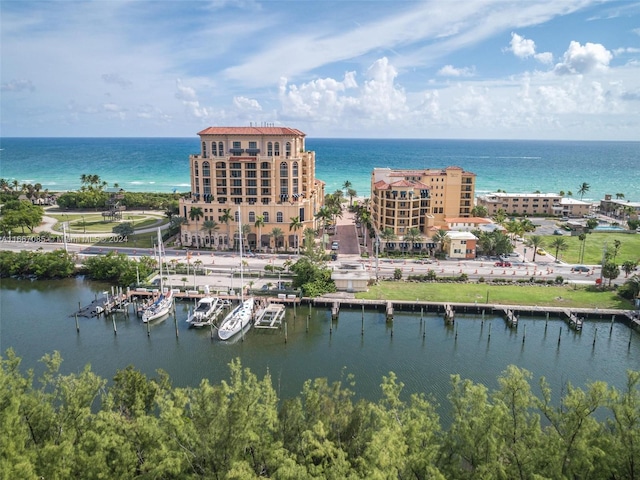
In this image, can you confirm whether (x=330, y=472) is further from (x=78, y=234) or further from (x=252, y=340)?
(x=78, y=234)

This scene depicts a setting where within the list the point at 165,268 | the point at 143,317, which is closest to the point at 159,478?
the point at 143,317

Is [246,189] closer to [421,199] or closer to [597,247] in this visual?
[421,199]

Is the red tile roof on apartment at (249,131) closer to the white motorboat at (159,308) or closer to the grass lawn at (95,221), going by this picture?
the grass lawn at (95,221)

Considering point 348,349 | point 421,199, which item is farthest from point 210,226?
point 348,349

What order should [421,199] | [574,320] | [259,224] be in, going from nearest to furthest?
1. [574,320]
2. [259,224]
3. [421,199]

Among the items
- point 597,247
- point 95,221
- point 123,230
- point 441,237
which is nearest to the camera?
point 441,237

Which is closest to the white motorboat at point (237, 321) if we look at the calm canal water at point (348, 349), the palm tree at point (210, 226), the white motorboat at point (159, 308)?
the calm canal water at point (348, 349)
